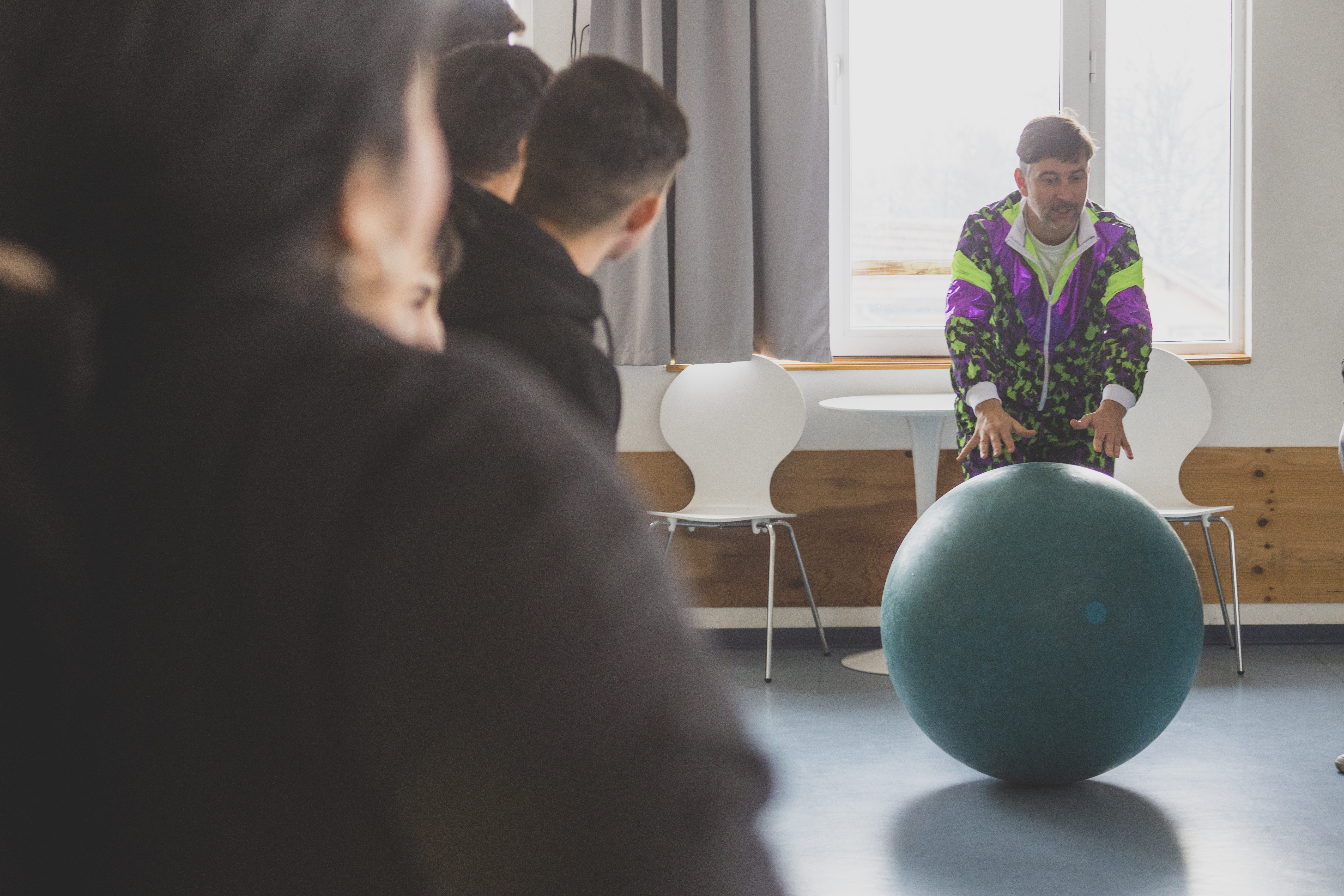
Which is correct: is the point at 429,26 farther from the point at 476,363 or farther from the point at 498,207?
the point at 498,207

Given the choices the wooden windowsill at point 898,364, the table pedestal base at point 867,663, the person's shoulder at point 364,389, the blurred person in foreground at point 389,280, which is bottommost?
the table pedestal base at point 867,663

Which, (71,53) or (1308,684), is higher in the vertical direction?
(71,53)

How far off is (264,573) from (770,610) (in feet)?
12.0

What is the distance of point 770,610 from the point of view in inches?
153

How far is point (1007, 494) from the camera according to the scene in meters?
2.49

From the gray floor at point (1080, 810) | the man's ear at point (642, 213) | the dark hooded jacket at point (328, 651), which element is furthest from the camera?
the gray floor at point (1080, 810)

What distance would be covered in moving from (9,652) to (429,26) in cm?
22

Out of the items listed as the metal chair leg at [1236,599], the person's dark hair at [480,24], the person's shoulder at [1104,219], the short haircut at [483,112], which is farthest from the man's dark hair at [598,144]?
the metal chair leg at [1236,599]

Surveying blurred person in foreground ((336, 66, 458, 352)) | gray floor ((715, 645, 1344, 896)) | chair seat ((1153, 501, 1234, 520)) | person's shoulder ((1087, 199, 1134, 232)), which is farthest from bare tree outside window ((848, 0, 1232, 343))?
blurred person in foreground ((336, 66, 458, 352))

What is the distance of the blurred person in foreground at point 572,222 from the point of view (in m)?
1.23

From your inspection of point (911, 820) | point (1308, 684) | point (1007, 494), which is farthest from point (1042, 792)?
point (1308, 684)

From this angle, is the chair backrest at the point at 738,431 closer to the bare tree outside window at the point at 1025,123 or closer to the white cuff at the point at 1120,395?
the bare tree outside window at the point at 1025,123

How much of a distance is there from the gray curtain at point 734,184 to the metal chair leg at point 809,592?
0.63 metres

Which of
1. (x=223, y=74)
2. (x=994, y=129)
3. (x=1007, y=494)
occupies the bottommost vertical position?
(x=1007, y=494)
